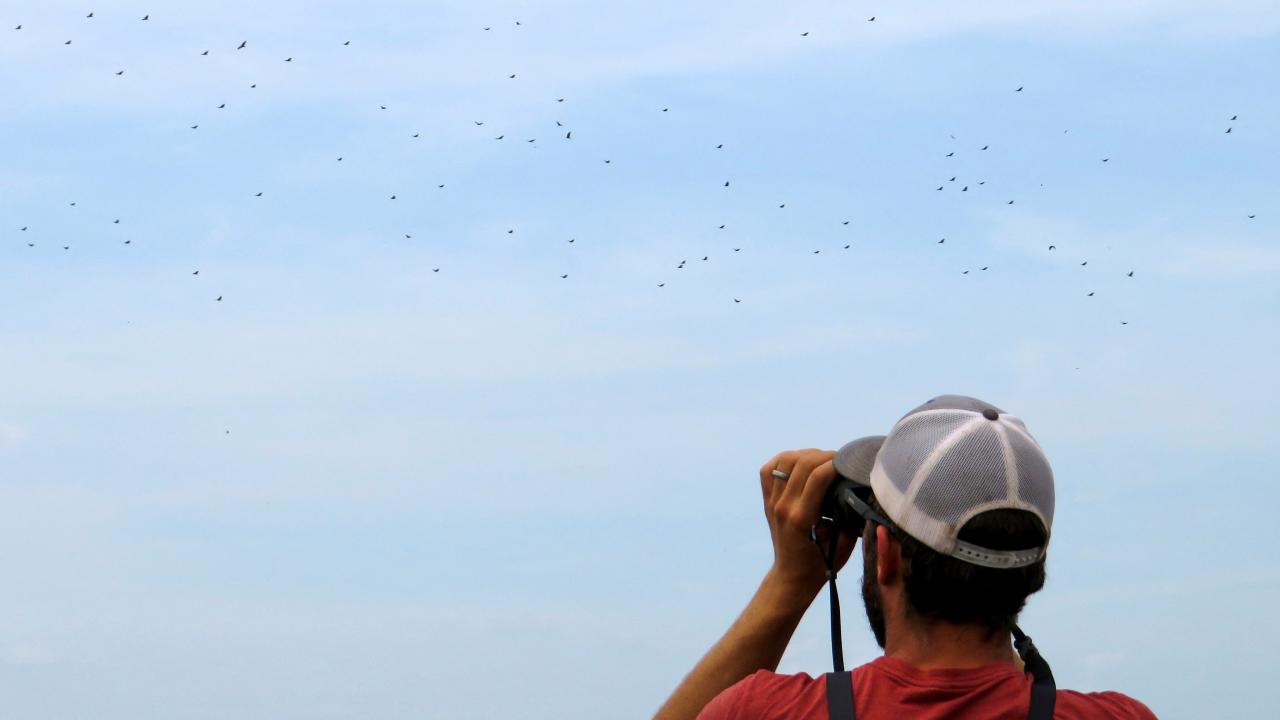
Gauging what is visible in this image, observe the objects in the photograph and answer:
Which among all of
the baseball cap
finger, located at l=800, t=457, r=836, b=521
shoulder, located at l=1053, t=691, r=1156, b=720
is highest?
finger, located at l=800, t=457, r=836, b=521

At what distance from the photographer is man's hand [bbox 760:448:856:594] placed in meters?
7.43

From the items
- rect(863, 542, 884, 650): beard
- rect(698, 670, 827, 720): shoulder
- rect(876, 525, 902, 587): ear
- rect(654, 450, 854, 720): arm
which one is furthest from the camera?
rect(654, 450, 854, 720): arm

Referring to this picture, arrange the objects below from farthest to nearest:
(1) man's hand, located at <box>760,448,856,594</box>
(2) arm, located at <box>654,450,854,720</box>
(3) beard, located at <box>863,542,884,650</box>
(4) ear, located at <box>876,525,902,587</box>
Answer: (1) man's hand, located at <box>760,448,856,594</box> < (2) arm, located at <box>654,450,854,720</box> < (3) beard, located at <box>863,542,884,650</box> < (4) ear, located at <box>876,525,902,587</box>

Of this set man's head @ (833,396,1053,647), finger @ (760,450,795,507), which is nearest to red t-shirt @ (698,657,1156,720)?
man's head @ (833,396,1053,647)

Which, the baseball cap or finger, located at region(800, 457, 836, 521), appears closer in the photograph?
the baseball cap

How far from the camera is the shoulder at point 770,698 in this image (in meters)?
6.35

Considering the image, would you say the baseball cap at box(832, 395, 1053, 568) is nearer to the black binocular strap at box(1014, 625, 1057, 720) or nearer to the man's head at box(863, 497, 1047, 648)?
the man's head at box(863, 497, 1047, 648)

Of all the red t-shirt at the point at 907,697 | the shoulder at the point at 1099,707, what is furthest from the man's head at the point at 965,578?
the shoulder at the point at 1099,707

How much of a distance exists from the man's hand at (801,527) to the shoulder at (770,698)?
3.36 feet

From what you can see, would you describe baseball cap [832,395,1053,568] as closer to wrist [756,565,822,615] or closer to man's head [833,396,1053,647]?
man's head [833,396,1053,647]

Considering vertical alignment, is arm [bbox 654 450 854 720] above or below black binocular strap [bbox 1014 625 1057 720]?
above

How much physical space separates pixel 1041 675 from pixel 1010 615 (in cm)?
33

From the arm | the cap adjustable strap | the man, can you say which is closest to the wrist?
the arm

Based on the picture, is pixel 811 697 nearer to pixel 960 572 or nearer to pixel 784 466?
pixel 960 572
